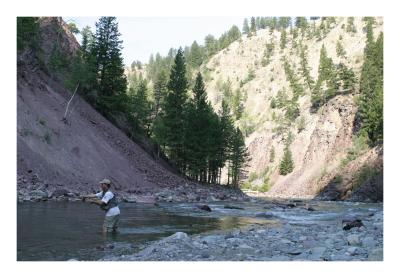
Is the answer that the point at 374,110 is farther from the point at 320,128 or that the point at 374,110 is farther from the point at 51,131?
the point at 51,131

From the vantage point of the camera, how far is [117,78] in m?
39.2

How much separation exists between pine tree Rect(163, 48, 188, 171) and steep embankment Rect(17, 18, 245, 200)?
260 inches

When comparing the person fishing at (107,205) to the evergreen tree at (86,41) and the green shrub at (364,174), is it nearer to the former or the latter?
the evergreen tree at (86,41)

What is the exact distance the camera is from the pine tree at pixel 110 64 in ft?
127

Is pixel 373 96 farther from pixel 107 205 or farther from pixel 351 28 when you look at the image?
pixel 351 28

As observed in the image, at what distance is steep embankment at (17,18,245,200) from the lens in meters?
21.4

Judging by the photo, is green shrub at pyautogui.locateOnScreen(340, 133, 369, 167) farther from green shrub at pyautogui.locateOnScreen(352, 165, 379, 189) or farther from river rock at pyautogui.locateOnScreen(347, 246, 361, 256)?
river rock at pyautogui.locateOnScreen(347, 246, 361, 256)

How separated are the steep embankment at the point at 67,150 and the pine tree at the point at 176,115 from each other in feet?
21.7

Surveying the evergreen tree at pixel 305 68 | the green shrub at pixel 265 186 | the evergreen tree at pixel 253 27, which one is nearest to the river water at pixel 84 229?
the green shrub at pixel 265 186

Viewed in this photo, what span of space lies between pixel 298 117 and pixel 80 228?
252ft

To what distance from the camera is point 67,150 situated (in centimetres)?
2555

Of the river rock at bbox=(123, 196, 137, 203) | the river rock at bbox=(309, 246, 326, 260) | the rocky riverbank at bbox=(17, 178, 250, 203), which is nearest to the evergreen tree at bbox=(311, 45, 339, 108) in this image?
the rocky riverbank at bbox=(17, 178, 250, 203)
